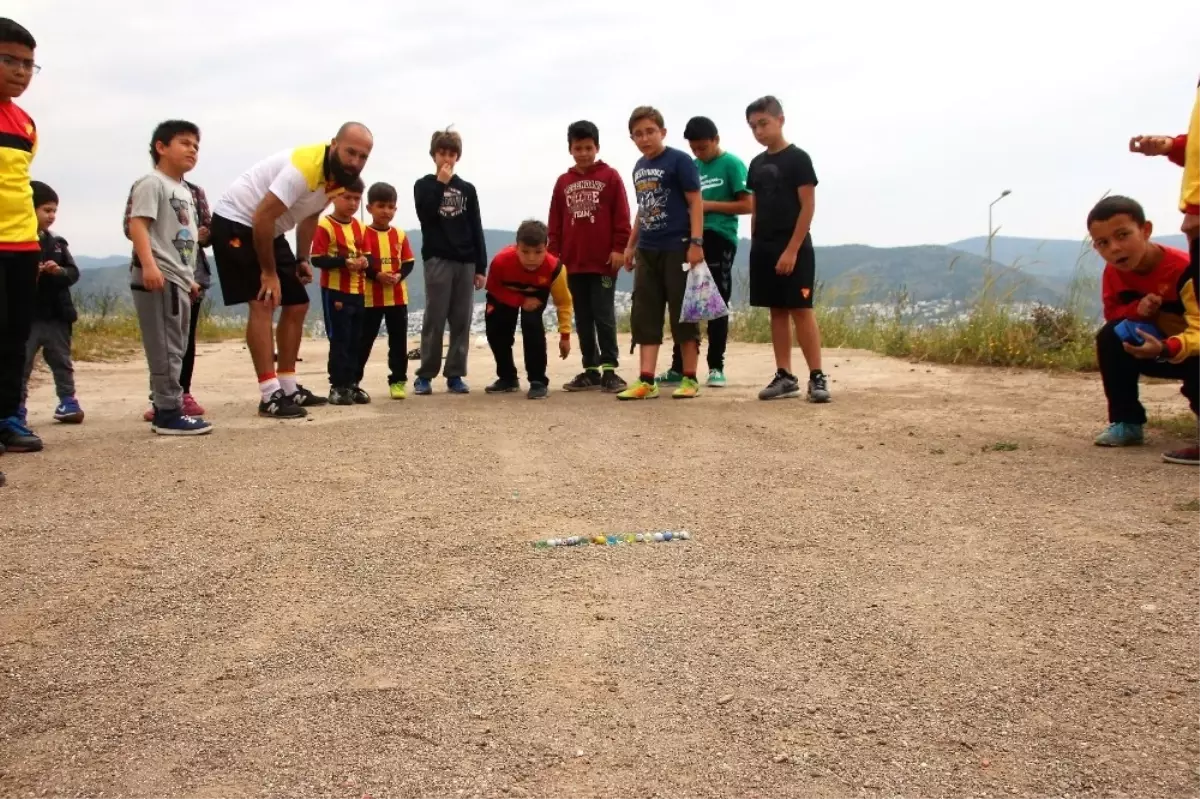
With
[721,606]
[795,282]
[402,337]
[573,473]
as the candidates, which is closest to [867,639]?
[721,606]

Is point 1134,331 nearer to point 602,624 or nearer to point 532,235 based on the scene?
point 602,624

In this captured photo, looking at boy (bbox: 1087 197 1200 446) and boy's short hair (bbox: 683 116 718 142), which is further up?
boy's short hair (bbox: 683 116 718 142)

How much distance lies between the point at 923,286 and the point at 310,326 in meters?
10.9

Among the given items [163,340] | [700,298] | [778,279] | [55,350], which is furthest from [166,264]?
[778,279]

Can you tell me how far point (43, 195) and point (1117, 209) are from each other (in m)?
5.95

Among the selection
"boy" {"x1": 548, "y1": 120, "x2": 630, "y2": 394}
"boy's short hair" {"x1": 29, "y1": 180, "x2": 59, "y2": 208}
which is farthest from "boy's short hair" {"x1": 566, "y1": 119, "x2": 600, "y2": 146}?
"boy's short hair" {"x1": 29, "y1": 180, "x2": 59, "y2": 208}

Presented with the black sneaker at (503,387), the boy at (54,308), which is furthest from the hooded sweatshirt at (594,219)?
the boy at (54,308)

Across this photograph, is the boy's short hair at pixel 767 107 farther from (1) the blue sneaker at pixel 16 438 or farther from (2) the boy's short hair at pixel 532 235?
(1) the blue sneaker at pixel 16 438

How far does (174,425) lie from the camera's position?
17.1 feet

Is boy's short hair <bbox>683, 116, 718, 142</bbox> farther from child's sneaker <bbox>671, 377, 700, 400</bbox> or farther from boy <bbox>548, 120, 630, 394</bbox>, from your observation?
child's sneaker <bbox>671, 377, 700, 400</bbox>

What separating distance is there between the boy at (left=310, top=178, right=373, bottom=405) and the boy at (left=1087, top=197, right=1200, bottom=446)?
4512 mm

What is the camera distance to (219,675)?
2236 mm

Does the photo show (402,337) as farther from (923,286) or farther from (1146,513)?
(923,286)

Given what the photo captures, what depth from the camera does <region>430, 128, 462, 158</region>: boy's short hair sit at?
703 centimetres
